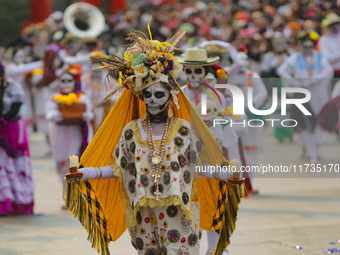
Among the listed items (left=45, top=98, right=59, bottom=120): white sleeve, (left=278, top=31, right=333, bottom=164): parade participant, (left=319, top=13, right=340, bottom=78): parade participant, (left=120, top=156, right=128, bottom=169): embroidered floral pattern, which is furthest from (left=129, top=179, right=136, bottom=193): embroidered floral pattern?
(left=319, top=13, right=340, bottom=78): parade participant

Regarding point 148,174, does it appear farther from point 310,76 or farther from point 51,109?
point 310,76

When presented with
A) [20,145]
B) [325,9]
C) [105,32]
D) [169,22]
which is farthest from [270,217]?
[169,22]

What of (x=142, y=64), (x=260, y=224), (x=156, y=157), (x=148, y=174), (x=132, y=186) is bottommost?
(x=260, y=224)

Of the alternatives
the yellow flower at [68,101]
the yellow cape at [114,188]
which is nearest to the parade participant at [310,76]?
the yellow flower at [68,101]

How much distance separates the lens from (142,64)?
569cm

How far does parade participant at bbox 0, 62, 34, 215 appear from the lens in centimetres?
917

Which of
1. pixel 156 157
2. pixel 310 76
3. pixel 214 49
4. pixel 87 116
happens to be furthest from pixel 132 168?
pixel 310 76

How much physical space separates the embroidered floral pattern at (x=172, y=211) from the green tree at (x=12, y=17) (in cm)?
2819

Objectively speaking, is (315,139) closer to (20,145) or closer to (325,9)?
(20,145)

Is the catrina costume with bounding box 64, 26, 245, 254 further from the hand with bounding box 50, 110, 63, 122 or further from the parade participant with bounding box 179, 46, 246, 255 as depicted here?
the hand with bounding box 50, 110, 63, 122

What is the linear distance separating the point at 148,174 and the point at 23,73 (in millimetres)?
A: 11075

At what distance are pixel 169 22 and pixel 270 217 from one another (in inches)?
585

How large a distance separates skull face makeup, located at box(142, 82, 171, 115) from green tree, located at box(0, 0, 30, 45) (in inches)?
1101

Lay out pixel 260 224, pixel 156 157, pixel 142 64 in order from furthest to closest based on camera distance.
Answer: pixel 260 224 → pixel 142 64 → pixel 156 157
